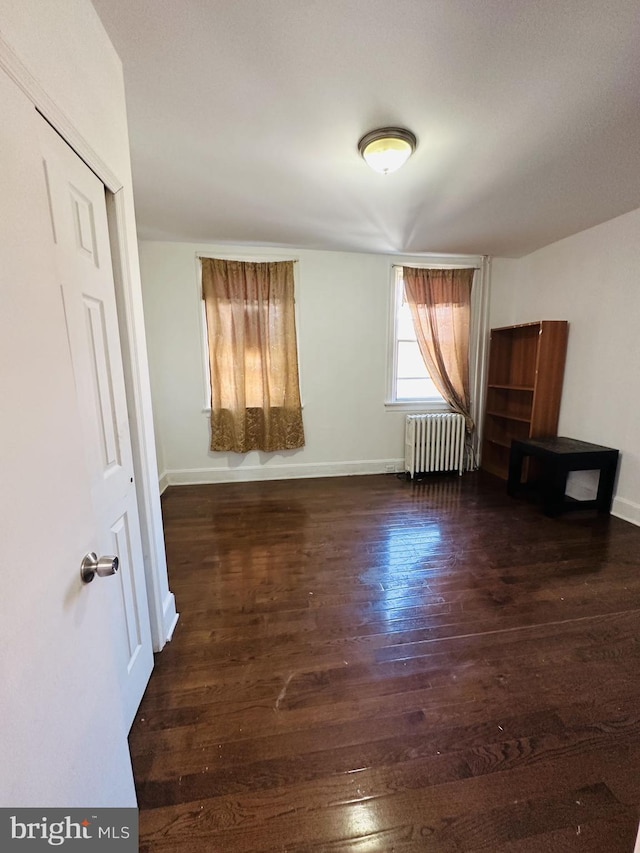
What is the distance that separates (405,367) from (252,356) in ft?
6.13

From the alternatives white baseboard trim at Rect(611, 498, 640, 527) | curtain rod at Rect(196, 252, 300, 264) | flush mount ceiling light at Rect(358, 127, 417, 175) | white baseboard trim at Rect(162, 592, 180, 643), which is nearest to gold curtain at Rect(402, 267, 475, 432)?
curtain rod at Rect(196, 252, 300, 264)

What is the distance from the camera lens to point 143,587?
58.4 inches

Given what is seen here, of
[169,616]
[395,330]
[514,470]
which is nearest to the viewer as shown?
[169,616]

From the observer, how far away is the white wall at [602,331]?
2.89m

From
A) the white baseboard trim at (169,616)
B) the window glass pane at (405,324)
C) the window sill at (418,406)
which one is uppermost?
the window glass pane at (405,324)

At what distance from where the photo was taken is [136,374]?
1.45 metres

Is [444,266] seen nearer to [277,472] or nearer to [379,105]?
[379,105]

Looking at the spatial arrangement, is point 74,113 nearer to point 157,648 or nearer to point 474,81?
point 474,81

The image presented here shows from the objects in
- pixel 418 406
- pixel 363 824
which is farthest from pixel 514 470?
pixel 363 824

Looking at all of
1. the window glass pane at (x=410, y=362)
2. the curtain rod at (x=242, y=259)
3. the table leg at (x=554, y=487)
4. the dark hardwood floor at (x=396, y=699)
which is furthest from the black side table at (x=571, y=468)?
the curtain rod at (x=242, y=259)

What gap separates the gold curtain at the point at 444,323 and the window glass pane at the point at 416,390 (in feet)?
0.56

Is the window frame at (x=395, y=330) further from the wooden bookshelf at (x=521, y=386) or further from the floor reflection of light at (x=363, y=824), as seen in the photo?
the floor reflection of light at (x=363, y=824)

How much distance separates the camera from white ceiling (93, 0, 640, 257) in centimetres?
125

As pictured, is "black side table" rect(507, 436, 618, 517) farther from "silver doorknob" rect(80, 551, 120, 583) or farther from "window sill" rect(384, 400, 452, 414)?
"silver doorknob" rect(80, 551, 120, 583)
